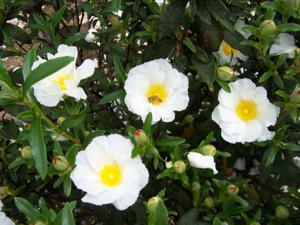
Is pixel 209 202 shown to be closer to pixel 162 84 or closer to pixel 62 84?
pixel 162 84

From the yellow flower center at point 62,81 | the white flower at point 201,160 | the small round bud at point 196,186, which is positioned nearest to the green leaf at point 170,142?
the white flower at point 201,160

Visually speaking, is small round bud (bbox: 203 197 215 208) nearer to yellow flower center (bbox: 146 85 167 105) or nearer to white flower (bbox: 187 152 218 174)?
white flower (bbox: 187 152 218 174)

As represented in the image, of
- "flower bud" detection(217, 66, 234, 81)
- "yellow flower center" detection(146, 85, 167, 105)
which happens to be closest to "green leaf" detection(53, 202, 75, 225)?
"yellow flower center" detection(146, 85, 167, 105)

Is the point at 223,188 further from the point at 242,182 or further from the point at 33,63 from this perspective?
the point at 33,63

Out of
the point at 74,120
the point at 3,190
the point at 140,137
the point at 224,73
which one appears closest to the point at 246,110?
the point at 224,73

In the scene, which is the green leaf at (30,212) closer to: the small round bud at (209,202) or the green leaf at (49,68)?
the green leaf at (49,68)

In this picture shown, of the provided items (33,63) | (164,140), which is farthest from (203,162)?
(33,63)

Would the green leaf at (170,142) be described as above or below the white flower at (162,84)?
below
